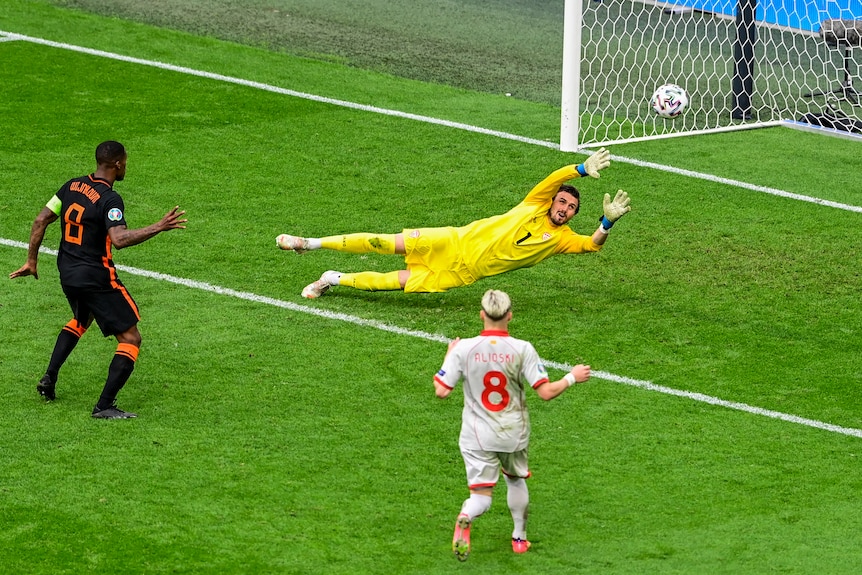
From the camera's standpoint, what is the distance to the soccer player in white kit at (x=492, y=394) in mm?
7344

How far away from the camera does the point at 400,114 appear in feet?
52.9

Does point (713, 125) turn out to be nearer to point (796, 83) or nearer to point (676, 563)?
point (796, 83)

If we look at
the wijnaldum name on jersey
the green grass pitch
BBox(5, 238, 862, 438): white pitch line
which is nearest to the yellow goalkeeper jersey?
the green grass pitch

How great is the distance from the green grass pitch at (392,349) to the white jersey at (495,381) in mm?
718

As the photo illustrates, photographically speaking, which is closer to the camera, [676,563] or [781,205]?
[676,563]

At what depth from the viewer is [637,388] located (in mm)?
9961

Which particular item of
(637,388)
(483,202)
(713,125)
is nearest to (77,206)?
(637,388)

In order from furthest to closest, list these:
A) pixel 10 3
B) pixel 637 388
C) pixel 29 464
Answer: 1. pixel 10 3
2. pixel 637 388
3. pixel 29 464

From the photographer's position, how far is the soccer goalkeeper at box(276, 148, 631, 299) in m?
11.0

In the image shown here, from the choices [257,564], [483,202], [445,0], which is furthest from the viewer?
[445,0]

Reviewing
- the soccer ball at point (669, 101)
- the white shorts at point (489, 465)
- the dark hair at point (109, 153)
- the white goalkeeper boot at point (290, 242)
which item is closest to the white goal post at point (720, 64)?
the soccer ball at point (669, 101)

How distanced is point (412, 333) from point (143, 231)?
2.81m

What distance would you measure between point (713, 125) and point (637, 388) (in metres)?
6.94

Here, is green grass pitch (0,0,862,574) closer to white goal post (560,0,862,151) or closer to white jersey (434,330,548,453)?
white goal post (560,0,862,151)
